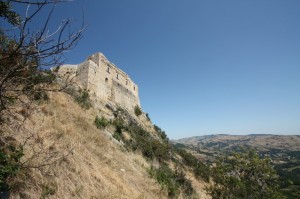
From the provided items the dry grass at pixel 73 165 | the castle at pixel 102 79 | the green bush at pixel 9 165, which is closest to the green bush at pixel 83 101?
the castle at pixel 102 79

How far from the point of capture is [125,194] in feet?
22.7

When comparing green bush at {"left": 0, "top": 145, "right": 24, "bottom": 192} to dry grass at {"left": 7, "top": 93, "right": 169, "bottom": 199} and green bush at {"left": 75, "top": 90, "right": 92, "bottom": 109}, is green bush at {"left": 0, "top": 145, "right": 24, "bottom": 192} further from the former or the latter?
green bush at {"left": 75, "top": 90, "right": 92, "bottom": 109}

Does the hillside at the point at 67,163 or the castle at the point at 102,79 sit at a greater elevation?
the castle at the point at 102,79

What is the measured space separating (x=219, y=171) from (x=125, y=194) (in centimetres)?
652

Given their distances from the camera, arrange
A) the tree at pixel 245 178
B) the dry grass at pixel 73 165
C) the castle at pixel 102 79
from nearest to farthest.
A: the dry grass at pixel 73 165 → the tree at pixel 245 178 → the castle at pixel 102 79

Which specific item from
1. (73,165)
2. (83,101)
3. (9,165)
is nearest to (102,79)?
(83,101)

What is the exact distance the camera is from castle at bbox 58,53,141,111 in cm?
2331

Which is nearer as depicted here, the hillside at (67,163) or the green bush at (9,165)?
the green bush at (9,165)

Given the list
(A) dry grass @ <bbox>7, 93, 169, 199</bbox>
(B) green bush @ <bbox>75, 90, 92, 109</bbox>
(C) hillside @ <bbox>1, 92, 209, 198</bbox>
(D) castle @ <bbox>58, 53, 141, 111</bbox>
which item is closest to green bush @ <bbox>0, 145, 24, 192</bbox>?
(C) hillside @ <bbox>1, 92, 209, 198</bbox>

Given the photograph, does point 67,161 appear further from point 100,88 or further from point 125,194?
point 100,88

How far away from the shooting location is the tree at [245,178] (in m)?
11.1

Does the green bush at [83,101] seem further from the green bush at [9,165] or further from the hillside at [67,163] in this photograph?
the green bush at [9,165]

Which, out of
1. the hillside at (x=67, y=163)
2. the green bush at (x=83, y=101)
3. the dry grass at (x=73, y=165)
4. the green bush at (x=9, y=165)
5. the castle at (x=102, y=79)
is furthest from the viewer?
the castle at (x=102, y=79)

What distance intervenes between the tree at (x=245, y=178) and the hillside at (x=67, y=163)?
12.5ft
